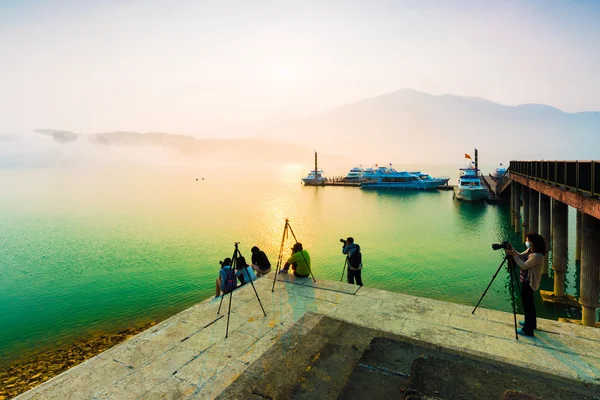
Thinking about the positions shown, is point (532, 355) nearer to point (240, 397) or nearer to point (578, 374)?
point (578, 374)

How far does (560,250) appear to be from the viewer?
48.7 ft

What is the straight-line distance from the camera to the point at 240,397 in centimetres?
539

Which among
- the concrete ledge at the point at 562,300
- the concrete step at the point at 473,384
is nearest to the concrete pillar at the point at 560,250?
the concrete ledge at the point at 562,300

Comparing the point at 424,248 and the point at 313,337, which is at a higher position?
the point at 313,337

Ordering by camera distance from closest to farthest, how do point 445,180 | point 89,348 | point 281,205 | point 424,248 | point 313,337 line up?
point 313,337 < point 89,348 < point 424,248 < point 281,205 < point 445,180

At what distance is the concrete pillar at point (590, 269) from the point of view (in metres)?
11.2

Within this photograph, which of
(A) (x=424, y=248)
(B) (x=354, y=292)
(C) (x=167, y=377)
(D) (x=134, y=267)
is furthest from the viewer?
(A) (x=424, y=248)

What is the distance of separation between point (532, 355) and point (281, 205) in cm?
5188

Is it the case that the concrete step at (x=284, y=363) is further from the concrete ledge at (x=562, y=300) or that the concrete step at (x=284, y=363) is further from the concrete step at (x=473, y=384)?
the concrete ledge at (x=562, y=300)

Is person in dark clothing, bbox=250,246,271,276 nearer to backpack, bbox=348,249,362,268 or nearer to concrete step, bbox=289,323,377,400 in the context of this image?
backpack, bbox=348,249,362,268

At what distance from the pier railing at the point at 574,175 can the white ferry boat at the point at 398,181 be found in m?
60.4

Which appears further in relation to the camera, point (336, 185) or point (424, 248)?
point (336, 185)

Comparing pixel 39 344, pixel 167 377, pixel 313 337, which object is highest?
pixel 313 337

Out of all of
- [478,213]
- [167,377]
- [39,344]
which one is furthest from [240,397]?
[478,213]
